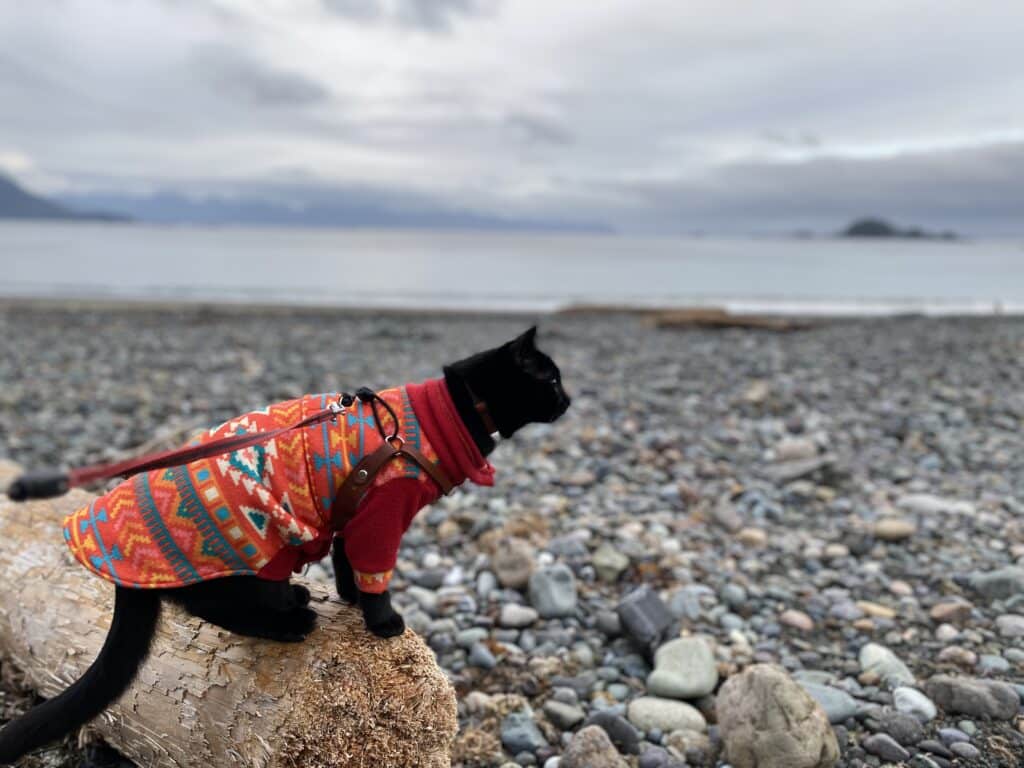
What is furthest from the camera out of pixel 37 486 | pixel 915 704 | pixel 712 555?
pixel 712 555

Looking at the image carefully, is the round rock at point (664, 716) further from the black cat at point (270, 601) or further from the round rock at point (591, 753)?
Result: the black cat at point (270, 601)

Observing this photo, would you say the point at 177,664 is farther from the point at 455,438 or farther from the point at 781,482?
the point at 781,482

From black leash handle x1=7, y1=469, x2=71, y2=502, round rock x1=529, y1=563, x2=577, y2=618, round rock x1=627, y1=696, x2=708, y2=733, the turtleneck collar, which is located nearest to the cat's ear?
the turtleneck collar

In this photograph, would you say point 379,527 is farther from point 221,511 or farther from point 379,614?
point 221,511

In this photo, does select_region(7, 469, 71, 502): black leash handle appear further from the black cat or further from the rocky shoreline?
the rocky shoreline

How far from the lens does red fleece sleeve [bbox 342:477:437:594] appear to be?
2.85 m

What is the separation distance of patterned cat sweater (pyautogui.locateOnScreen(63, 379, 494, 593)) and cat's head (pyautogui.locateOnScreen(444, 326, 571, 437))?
0.12m

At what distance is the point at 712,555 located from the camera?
20.5 feet

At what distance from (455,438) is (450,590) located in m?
2.93

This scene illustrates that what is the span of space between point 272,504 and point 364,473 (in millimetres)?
348

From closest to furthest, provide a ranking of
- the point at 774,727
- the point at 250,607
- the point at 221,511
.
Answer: the point at 221,511 → the point at 250,607 → the point at 774,727

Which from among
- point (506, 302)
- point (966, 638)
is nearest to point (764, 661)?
point (966, 638)

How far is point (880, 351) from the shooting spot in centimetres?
1612

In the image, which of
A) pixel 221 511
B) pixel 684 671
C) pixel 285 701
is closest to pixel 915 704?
pixel 684 671
